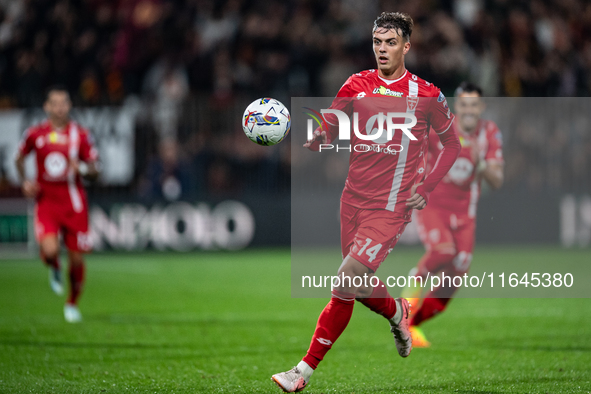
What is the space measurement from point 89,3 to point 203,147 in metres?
4.75

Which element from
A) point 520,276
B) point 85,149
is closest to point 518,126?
point 520,276

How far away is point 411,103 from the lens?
16.5 feet

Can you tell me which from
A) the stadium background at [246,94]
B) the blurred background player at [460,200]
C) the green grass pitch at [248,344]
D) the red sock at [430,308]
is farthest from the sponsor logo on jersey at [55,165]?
the stadium background at [246,94]

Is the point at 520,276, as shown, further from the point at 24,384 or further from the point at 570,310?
the point at 24,384

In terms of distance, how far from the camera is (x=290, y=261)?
1526cm

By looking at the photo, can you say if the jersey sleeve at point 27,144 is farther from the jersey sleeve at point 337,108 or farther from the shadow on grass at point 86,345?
the jersey sleeve at point 337,108

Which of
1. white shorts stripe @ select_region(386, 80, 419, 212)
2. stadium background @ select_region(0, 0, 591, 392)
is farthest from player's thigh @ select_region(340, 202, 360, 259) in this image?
stadium background @ select_region(0, 0, 591, 392)

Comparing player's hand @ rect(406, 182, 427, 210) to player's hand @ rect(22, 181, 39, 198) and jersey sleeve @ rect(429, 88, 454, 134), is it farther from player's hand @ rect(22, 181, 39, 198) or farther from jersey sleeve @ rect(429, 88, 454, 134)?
player's hand @ rect(22, 181, 39, 198)

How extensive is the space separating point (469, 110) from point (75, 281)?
4.77 meters

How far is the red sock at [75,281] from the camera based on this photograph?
878 cm

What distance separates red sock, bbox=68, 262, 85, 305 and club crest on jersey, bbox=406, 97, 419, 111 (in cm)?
520

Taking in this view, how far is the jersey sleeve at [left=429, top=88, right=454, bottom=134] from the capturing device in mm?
5062

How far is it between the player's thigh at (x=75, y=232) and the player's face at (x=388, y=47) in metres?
5.18

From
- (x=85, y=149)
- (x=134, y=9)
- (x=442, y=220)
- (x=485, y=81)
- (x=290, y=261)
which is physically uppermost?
(x=134, y=9)
